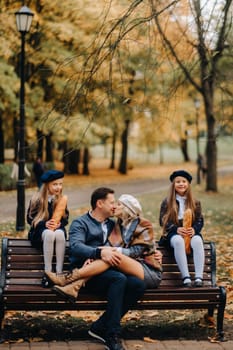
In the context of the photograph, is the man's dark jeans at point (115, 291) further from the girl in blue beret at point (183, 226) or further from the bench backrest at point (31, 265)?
the girl in blue beret at point (183, 226)

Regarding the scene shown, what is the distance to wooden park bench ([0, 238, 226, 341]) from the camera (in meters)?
5.86

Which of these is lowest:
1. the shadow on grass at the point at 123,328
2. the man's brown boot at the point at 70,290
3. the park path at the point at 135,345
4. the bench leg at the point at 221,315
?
the shadow on grass at the point at 123,328

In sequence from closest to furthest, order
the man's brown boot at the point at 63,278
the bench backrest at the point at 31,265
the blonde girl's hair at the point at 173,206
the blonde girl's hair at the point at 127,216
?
the man's brown boot at the point at 63,278
the blonde girl's hair at the point at 127,216
the bench backrest at the point at 31,265
the blonde girl's hair at the point at 173,206

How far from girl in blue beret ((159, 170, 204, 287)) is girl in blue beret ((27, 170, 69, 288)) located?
1016 millimetres

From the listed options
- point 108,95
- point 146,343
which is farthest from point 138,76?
point 146,343

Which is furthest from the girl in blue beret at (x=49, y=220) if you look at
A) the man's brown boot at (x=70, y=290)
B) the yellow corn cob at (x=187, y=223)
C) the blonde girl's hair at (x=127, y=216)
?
the yellow corn cob at (x=187, y=223)

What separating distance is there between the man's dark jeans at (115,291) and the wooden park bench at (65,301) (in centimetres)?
10

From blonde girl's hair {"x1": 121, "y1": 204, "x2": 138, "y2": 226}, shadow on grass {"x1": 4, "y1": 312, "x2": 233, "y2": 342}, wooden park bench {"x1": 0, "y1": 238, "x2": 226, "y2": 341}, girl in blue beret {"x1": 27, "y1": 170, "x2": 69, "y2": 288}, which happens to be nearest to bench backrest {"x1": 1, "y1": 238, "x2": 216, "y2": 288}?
wooden park bench {"x1": 0, "y1": 238, "x2": 226, "y2": 341}

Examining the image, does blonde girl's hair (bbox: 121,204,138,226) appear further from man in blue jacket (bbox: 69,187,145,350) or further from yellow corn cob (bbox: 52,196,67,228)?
yellow corn cob (bbox: 52,196,67,228)

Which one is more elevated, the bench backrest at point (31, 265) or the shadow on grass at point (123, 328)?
the bench backrest at point (31, 265)

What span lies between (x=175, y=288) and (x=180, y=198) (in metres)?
1.09

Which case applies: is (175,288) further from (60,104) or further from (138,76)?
(138,76)

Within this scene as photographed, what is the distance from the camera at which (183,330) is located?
639cm

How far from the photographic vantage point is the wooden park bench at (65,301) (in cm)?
586
